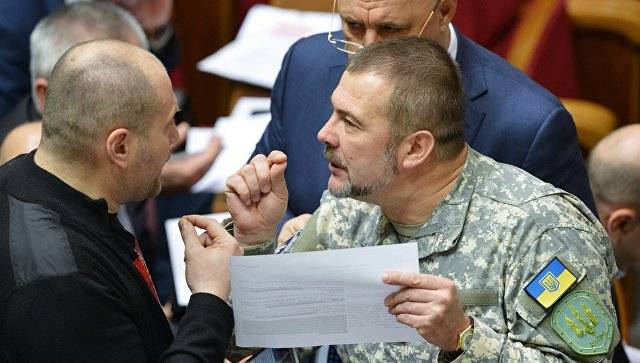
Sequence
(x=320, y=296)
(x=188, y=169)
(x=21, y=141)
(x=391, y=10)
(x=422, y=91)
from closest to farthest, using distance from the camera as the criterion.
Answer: (x=320, y=296) → (x=422, y=91) → (x=391, y=10) → (x=21, y=141) → (x=188, y=169)

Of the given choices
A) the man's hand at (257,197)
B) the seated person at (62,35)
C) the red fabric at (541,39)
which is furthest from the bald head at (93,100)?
the red fabric at (541,39)

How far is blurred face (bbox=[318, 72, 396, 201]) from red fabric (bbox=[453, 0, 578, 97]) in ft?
6.23

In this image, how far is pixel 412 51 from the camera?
6.59 ft

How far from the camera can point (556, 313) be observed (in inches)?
72.3

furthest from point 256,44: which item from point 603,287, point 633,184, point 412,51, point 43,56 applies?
point 603,287

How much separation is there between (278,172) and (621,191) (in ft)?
3.91

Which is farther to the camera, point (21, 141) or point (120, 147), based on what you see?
point (21, 141)

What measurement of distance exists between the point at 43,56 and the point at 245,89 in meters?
1.10

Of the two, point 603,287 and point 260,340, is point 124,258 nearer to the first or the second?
point 260,340

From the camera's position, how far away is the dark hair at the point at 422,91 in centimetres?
197

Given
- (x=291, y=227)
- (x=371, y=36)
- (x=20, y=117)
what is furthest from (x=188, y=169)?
(x=371, y=36)

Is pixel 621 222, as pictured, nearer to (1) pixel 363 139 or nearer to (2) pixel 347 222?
(2) pixel 347 222

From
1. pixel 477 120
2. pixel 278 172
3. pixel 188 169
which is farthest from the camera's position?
pixel 188 169

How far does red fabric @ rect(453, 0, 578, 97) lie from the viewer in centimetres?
384
